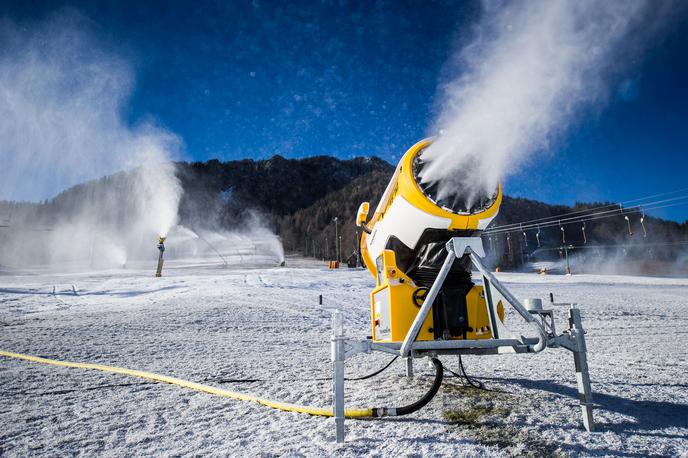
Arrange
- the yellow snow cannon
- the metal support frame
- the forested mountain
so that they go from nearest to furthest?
the metal support frame < the yellow snow cannon < the forested mountain

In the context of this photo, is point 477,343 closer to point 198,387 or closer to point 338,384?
point 338,384

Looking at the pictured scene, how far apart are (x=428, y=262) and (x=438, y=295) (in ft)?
1.25

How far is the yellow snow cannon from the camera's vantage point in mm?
3525

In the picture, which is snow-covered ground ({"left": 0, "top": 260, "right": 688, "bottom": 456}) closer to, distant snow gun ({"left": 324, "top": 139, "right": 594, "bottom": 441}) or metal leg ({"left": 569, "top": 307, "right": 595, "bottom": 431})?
metal leg ({"left": 569, "top": 307, "right": 595, "bottom": 431})

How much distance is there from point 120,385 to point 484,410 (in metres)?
4.60

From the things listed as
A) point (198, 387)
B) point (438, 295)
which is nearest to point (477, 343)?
point (438, 295)

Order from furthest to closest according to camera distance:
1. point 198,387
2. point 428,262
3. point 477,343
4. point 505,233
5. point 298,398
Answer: point 505,233
point 198,387
point 298,398
point 428,262
point 477,343

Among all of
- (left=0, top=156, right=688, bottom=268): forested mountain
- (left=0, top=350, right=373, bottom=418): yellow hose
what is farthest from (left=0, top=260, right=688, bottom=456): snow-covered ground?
(left=0, top=156, right=688, bottom=268): forested mountain

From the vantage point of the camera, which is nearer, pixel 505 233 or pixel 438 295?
pixel 438 295

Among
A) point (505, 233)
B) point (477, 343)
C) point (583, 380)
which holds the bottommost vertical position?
point (583, 380)

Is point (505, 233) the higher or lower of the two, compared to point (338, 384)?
higher

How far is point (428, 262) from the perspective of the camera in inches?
151

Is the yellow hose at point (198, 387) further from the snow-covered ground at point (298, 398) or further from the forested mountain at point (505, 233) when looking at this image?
the forested mountain at point (505, 233)

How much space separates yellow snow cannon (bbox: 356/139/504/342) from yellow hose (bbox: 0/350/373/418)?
0.87 metres
